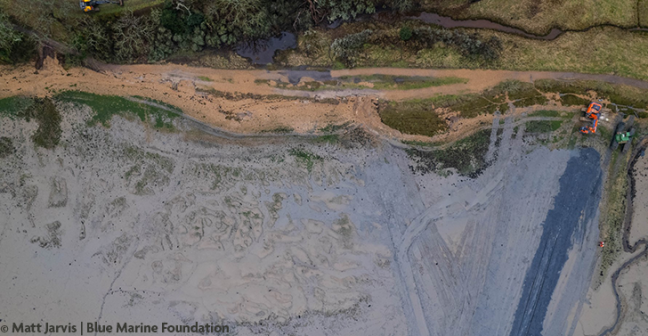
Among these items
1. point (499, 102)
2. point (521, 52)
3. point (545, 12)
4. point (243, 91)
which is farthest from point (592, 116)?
point (243, 91)

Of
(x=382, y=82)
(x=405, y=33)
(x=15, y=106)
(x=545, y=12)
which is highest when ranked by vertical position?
(x=545, y=12)

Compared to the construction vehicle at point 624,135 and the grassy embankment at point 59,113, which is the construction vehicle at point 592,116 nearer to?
the construction vehicle at point 624,135

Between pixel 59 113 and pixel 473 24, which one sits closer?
pixel 59 113

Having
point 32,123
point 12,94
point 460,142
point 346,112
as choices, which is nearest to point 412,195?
point 460,142

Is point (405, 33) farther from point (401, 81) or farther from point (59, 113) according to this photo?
point (59, 113)

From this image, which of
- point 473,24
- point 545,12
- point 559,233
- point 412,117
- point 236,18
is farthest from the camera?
point 473,24

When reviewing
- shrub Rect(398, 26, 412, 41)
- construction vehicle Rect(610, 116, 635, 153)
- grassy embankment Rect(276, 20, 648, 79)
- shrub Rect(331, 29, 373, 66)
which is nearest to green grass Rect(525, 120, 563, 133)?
construction vehicle Rect(610, 116, 635, 153)
